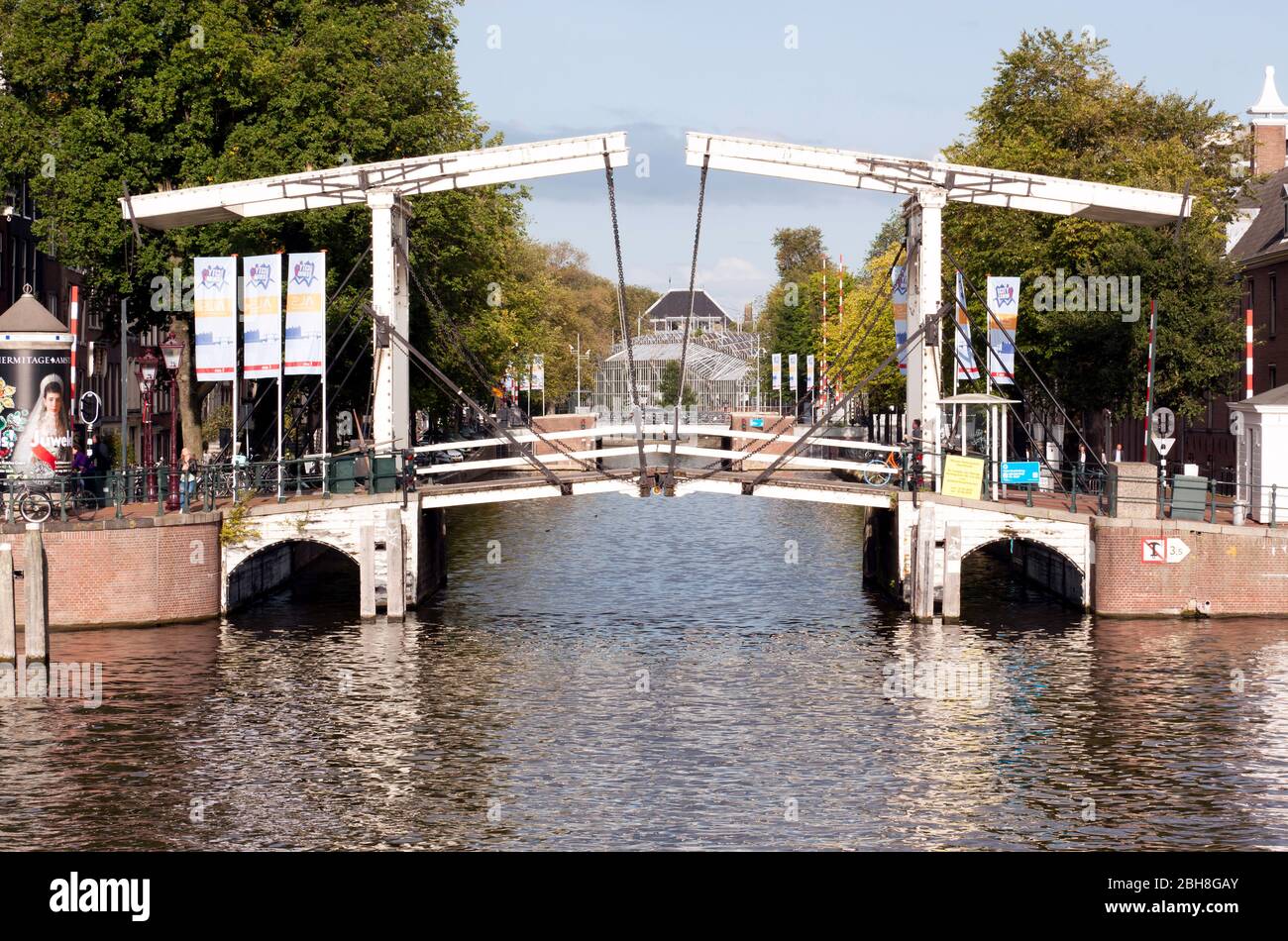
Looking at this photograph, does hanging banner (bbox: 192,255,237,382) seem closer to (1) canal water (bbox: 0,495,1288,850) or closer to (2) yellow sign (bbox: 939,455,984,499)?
(1) canal water (bbox: 0,495,1288,850)

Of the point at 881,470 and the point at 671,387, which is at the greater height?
the point at 671,387

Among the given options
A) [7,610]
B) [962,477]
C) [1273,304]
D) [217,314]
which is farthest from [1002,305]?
[7,610]

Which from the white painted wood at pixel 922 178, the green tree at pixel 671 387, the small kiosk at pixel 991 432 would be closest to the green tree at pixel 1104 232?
the small kiosk at pixel 991 432

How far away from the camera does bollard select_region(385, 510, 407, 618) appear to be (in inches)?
1334

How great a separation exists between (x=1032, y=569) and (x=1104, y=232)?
1185 centimetres

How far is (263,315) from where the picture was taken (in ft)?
120

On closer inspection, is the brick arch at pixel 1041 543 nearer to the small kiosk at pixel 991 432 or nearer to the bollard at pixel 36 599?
the small kiosk at pixel 991 432

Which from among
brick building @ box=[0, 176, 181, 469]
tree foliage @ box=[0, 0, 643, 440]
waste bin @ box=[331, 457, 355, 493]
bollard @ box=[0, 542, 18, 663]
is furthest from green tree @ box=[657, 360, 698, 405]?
bollard @ box=[0, 542, 18, 663]

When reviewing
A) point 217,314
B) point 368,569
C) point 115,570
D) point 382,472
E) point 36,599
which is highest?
point 217,314

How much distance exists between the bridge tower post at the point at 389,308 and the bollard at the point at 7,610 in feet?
30.5

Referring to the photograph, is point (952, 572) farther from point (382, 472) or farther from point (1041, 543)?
point (382, 472)
